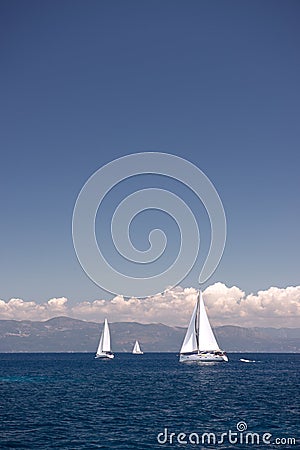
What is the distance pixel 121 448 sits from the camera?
149 feet

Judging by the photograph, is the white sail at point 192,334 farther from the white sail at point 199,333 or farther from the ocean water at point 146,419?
the ocean water at point 146,419

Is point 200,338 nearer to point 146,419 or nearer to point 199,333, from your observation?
point 199,333

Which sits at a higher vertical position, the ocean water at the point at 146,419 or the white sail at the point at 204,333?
the white sail at the point at 204,333

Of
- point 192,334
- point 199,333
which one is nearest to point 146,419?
point 199,333

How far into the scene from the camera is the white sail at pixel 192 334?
186000 millimetres

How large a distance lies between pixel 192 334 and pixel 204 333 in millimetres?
5415

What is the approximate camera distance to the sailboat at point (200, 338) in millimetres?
185500

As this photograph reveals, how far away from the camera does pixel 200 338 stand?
18950cm

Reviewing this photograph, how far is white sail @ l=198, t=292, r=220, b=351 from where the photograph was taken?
18525cm

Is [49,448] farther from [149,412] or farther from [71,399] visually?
[71,399]

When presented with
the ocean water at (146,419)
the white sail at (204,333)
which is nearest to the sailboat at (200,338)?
the white sail at (204,333)

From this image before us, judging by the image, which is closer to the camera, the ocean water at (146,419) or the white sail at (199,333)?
the ocean water at (146,419)

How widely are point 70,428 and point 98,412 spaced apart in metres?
11.4

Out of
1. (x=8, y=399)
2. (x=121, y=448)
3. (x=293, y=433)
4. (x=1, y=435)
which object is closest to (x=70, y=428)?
(x=1, y=435)
